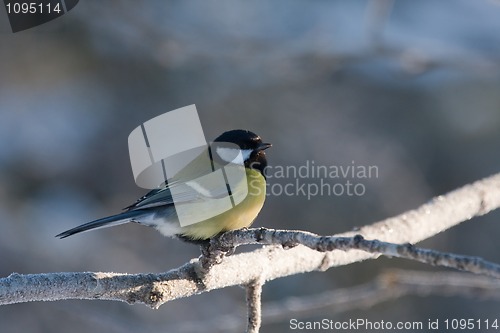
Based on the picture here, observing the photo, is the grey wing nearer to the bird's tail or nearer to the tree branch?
the bird's tail

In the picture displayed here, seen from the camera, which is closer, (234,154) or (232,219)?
(232,219)

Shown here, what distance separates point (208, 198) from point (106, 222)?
443 mm

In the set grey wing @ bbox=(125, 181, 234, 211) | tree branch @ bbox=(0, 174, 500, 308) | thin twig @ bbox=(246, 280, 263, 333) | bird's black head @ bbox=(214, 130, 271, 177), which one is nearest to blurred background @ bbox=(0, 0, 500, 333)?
bird's black head @ bbox=(214, 130, 271, 177)

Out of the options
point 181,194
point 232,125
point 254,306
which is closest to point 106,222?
point 181,194

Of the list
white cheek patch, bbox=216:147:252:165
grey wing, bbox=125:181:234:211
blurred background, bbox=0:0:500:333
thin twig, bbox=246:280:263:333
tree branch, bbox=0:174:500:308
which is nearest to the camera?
tree branch, bbox=0:174:500:308

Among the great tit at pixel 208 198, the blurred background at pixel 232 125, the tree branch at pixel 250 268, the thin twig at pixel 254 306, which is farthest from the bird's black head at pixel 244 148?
the blurred background at pixel 232 125

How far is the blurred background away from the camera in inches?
195

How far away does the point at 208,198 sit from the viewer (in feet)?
8.18

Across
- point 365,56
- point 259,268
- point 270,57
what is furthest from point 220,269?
point 270,57

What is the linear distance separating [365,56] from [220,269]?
166 centimetres

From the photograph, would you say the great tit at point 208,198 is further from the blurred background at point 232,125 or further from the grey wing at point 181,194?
the blurred background at point 232,125

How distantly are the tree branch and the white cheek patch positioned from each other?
66cm

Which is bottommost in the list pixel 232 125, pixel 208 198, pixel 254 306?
pixel 232 125

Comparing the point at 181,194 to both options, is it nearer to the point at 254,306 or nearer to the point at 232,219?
the point at 232,219
